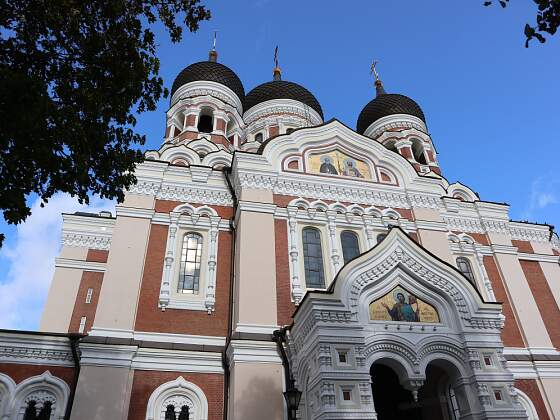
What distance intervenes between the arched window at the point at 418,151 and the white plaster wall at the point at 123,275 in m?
13.6

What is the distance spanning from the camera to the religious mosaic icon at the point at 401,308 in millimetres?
9672

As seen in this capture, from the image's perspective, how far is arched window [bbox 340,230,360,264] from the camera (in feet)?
43.1

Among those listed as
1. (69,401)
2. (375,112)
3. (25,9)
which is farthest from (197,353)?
(375,112)

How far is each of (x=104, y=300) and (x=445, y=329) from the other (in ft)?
25.3

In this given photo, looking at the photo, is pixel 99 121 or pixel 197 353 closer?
pixel 99 121

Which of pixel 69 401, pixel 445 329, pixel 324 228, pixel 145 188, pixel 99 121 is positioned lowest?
pixel 69 401

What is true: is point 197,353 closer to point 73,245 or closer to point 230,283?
point 230,283

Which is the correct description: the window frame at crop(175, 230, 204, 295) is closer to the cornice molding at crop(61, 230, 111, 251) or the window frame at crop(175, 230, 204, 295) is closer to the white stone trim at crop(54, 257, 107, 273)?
the white stone trim at crop(54, 257, 107, 273)

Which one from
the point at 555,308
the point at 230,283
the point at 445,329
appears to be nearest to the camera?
the point at 445,329

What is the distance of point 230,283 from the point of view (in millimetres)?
12148

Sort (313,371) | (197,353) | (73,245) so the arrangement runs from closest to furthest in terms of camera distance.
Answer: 1. (313,371)
2. (197,353)
3. (73,245)

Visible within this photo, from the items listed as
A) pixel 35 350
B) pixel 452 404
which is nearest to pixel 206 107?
pixel 35 350

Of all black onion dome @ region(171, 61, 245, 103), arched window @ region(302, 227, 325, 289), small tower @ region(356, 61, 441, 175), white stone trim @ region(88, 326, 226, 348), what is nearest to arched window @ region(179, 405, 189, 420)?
white stone trim @ region(88, 326, 226, 348)

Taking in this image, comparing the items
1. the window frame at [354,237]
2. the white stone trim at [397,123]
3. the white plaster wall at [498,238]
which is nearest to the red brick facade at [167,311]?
the window frame at [354,237]
